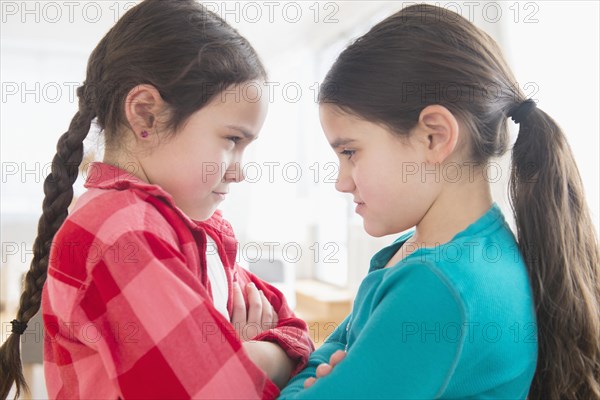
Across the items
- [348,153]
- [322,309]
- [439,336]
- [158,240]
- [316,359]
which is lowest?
[322,309]

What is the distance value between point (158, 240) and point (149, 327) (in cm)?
12

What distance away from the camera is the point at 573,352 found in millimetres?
910

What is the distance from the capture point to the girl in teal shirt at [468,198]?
841 mm

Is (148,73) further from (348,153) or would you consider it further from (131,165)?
(348,153)

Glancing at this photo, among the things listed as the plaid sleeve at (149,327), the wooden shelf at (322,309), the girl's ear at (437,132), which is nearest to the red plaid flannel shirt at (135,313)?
the plaid sleeve at (149,327)

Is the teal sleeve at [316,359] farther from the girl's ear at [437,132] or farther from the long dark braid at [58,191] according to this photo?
the long dark braid at [58,191]

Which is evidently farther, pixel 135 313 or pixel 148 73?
pixel 148 73

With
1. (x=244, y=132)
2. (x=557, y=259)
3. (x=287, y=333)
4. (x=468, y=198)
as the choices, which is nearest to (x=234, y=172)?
(x=244, y=132)

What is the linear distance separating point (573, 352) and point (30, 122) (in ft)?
18.6

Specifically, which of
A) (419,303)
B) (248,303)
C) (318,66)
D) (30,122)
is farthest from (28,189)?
(419,303)

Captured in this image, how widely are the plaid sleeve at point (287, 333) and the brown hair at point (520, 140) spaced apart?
1.22ft

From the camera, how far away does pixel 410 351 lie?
794 mm

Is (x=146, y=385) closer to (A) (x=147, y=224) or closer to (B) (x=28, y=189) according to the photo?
(A) (x=147, y=224)

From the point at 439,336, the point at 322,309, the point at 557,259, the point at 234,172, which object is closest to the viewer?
the point at 439,336
